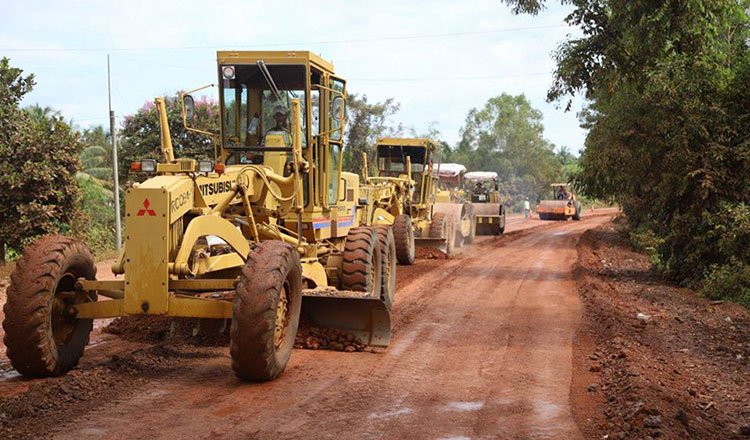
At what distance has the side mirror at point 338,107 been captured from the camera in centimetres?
934

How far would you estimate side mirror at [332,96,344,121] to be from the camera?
30.7ft

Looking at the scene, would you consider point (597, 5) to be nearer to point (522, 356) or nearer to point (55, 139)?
point (522, 356)

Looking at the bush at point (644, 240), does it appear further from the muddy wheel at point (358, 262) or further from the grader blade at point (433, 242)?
the muddy wheel at point (358, 262)

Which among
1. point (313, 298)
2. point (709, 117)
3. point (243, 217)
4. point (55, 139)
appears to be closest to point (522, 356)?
point (313, 298)

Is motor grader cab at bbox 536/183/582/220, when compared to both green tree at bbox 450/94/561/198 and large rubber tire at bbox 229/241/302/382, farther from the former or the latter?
large rubber tire at bbox 229/241/302/382

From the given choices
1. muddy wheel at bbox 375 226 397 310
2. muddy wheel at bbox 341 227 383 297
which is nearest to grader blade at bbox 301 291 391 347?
muddy wheel at bbox 341 227 383 297

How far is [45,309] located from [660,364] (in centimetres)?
605

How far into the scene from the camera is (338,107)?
939 cm

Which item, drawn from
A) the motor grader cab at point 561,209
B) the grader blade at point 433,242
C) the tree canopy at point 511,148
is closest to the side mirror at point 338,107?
the grader blade at point 433,242

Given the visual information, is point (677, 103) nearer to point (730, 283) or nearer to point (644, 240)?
point (730, 283)

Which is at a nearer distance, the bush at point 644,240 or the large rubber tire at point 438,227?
the large rubber tire at point 438,227

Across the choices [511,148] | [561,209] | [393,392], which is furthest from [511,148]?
[393,392]

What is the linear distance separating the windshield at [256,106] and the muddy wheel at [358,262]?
1.62 metres

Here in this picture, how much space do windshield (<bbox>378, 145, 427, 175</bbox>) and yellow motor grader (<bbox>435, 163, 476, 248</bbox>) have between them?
1.99 metres
